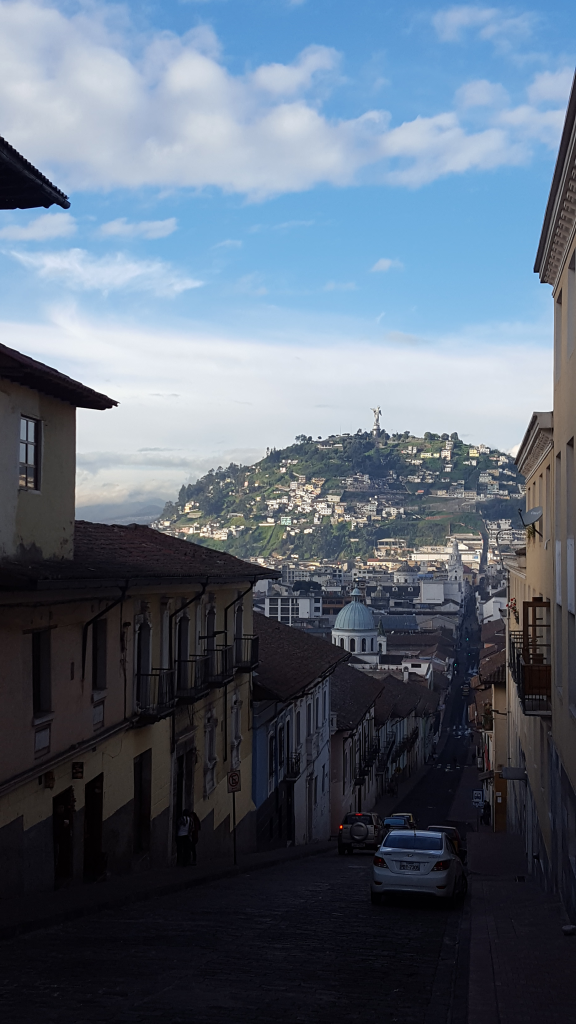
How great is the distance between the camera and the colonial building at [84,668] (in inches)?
526

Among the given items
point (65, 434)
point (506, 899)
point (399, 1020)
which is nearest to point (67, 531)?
point (65, 434)

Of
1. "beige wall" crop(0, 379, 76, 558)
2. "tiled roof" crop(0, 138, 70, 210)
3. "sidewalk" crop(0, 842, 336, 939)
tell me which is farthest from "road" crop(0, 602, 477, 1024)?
"tiled roof" crop(0, 138, 70, 210)

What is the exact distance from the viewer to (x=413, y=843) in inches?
647

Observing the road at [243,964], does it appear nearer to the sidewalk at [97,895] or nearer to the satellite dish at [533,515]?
the sidewalk at [97,895]

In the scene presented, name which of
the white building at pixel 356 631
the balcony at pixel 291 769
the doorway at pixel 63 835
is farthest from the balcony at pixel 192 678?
the white building at pixel 356 631

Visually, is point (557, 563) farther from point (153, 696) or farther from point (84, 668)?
point (84, 668)

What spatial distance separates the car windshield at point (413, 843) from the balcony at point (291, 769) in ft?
55.8

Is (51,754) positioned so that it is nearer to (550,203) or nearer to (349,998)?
(349,998)

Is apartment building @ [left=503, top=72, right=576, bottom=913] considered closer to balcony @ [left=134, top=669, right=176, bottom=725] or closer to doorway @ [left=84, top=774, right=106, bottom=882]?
balcony @ [left=134, top=669, right=176, bottom=725]

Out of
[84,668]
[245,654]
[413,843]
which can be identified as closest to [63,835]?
[84,668]

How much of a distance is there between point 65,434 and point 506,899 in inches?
469

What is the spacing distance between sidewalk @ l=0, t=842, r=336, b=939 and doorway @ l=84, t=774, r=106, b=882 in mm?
326

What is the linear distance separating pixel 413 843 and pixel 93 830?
528 cm

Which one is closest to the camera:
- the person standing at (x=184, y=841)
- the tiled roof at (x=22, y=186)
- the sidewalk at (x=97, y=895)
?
the sidewalk at (x=97, y=895)
